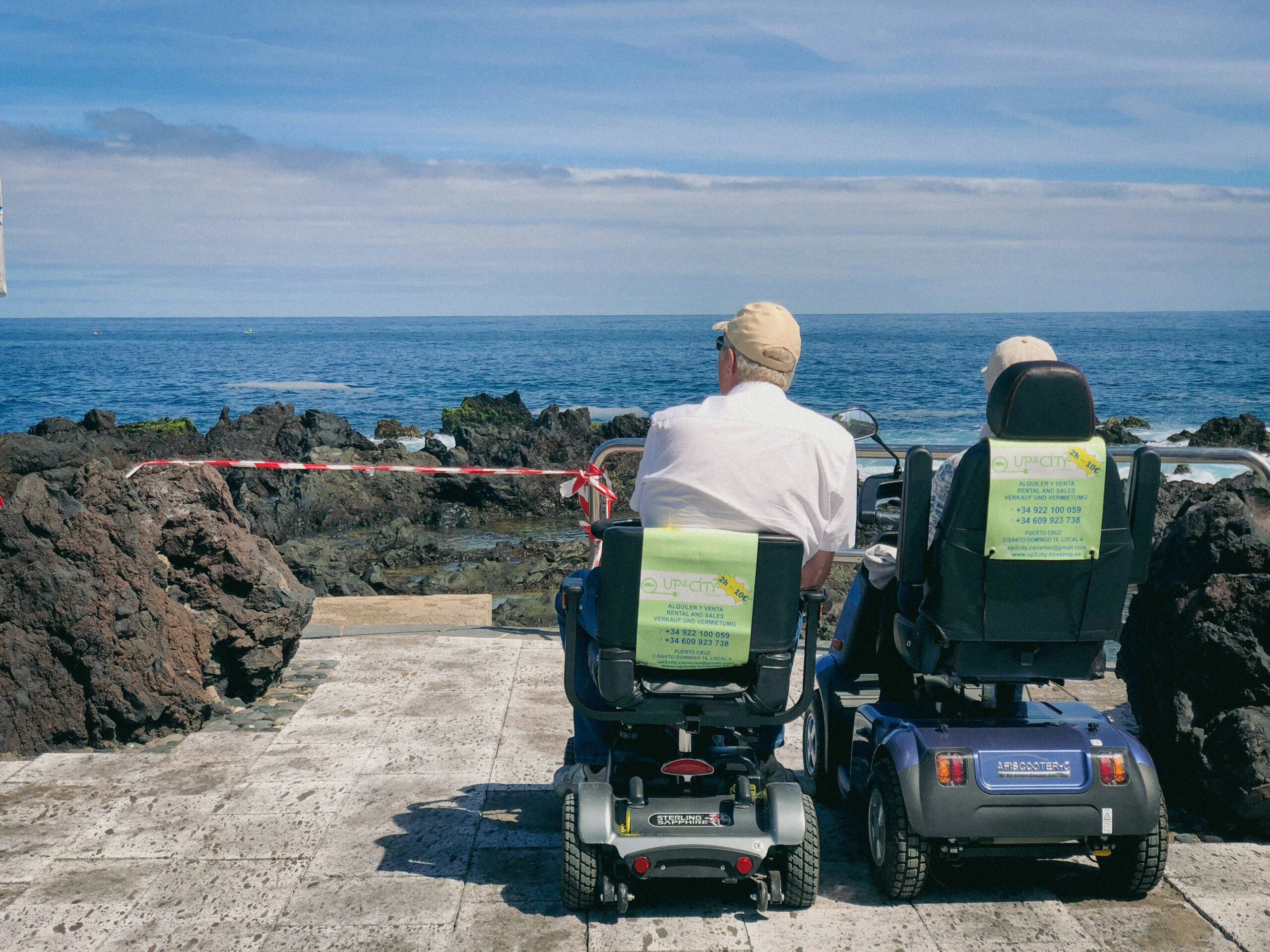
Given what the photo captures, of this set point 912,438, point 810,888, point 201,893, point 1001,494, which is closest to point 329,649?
point 201,893

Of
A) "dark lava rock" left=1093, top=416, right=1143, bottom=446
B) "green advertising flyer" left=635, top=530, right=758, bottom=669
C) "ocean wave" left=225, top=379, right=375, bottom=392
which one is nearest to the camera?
"green advertising flyer" left=635, top=530, right=758, bottom=669

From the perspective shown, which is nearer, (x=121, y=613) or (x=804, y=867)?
(x=804, y=867)

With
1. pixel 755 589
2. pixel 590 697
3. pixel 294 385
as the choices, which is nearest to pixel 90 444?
pixel 590 697

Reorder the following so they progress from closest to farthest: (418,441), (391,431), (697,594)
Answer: (697,594), (391,431), (418,441)

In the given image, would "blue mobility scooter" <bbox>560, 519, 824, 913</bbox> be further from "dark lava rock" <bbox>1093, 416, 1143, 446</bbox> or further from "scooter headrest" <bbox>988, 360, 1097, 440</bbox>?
"dark lava rock" <bbox>1093, 416, 1143, 446</bbox>

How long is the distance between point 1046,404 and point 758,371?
81 centimetres

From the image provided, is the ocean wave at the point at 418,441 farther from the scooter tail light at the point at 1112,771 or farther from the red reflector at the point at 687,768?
the scooter tail light at the point at 1112,771

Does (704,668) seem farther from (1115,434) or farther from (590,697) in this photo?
(1115,434)

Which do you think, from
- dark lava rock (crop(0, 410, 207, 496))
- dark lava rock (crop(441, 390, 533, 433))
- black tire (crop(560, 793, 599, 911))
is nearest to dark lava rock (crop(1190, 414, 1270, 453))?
dark lava rock (crop(441, 390, 533, 433))

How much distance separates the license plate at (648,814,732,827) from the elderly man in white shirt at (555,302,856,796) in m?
0.23

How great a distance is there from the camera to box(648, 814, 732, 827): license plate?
3129 mm

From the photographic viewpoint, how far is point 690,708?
3.11 metres

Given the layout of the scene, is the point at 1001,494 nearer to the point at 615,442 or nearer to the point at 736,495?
the point at 736,495

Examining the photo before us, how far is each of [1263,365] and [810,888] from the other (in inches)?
3183
